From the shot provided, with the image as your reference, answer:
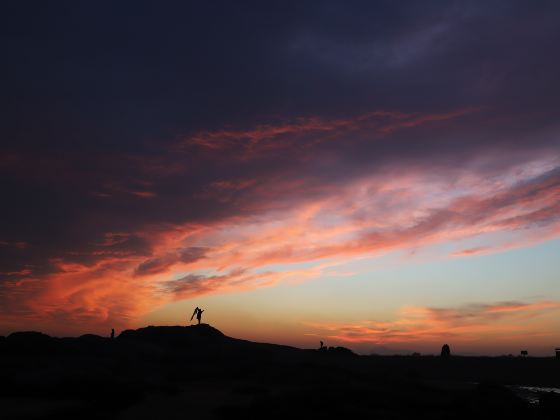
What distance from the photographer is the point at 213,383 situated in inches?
1577

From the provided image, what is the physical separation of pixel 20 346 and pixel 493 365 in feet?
173

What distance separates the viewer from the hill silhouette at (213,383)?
25.0 meters

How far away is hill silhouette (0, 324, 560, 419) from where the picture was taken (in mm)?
25047

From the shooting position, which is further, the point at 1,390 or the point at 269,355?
the point at 269,355

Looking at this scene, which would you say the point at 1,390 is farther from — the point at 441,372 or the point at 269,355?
the point at 441,372

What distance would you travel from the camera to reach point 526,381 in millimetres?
49594

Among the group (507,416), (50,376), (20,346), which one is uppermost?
(20,346)

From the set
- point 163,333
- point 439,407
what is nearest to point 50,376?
point 163,333

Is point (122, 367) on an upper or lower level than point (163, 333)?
lower

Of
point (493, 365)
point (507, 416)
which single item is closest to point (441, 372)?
point (493, 365)

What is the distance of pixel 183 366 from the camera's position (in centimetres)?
4328

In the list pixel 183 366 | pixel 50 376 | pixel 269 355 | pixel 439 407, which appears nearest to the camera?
pixel 439 407

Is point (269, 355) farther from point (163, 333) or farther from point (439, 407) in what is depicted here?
point (439, 407)

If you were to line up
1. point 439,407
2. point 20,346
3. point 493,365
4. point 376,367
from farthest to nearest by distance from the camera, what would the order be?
point 493,365 → point 376,367 → point 20,346 → point 439,407
